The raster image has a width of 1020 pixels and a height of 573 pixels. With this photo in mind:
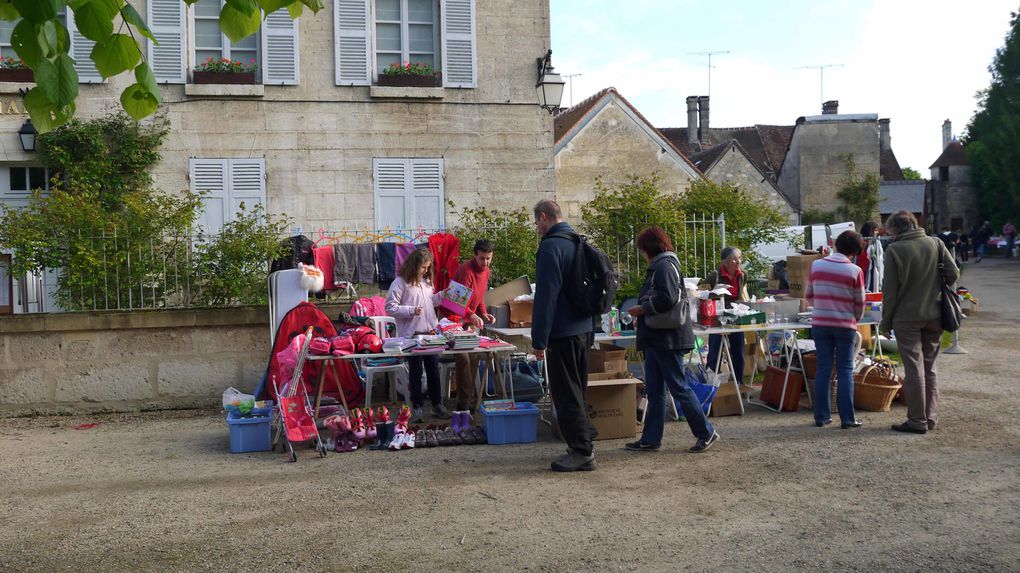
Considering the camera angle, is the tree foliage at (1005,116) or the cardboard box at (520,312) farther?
the tree foliage at (1005,116)

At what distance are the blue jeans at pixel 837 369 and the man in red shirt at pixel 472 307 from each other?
10.0ft

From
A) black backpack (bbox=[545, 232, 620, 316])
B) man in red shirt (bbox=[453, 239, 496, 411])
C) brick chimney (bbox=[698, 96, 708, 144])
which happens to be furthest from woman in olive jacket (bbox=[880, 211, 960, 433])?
brick chimney (bbox=[698, 96, 708, 144])

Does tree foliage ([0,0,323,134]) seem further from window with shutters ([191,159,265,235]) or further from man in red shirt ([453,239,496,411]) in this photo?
window with shutters ([191,159,265,235])

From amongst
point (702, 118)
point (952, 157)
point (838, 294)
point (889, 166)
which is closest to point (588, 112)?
point (838, 294)

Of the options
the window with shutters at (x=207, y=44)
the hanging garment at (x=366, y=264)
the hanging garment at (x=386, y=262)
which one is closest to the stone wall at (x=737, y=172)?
the window with shutters at (x=207, y=44)

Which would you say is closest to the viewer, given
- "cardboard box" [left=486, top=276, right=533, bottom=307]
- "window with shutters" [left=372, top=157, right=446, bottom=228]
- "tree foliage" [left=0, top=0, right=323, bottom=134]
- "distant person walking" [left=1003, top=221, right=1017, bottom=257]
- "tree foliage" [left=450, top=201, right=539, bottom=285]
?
"tree foliage" [left=0, top=0, right=323, bottom=134]

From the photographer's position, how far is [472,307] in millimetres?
9062

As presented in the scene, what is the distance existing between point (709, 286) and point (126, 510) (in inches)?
263

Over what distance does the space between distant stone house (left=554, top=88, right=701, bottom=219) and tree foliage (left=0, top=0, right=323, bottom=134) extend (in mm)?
22728

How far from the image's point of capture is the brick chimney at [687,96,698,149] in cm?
4621

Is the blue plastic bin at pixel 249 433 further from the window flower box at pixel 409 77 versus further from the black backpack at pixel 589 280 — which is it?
the window flower box at pixel 409 77

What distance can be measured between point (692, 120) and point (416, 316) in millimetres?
40739

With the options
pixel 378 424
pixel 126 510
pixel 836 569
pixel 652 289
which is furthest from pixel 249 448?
pixel 836 569

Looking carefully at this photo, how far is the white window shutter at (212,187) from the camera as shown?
14453 mm
